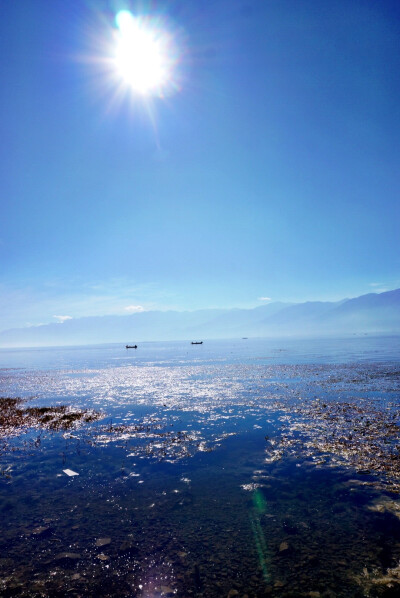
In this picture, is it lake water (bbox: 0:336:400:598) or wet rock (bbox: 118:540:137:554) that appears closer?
lake water (bbox: 0:336:400:598)

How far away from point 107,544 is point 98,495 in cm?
446

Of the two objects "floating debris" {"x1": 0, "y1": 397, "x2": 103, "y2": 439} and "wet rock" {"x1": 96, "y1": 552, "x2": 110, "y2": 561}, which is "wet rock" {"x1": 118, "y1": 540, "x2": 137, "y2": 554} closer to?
"wet rock" {"x1": 96, "y1": 552, "x2": 110, "y2": 561}

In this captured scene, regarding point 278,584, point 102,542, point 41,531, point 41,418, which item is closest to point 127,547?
point 102,542

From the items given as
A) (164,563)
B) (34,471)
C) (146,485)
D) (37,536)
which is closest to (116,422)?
(34,471)

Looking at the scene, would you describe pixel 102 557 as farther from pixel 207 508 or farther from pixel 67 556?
pixel 207 508

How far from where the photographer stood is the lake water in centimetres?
1032

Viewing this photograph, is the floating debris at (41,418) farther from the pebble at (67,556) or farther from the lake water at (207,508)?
the pebble at (67,556)

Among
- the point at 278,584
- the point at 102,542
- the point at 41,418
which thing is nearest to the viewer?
the point at 278,584

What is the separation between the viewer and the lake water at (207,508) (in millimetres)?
10320

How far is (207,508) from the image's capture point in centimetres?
1473

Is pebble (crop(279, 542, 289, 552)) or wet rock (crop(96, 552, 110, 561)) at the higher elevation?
wet rock (crop(96, 552, 110, 561))

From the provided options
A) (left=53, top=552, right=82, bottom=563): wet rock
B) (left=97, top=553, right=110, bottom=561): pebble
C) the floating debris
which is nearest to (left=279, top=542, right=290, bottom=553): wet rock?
(left=97, top=553, right=110, bottom=561): pebble

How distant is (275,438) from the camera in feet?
80.3

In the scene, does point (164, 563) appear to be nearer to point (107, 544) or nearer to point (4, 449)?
point (107, 544)
